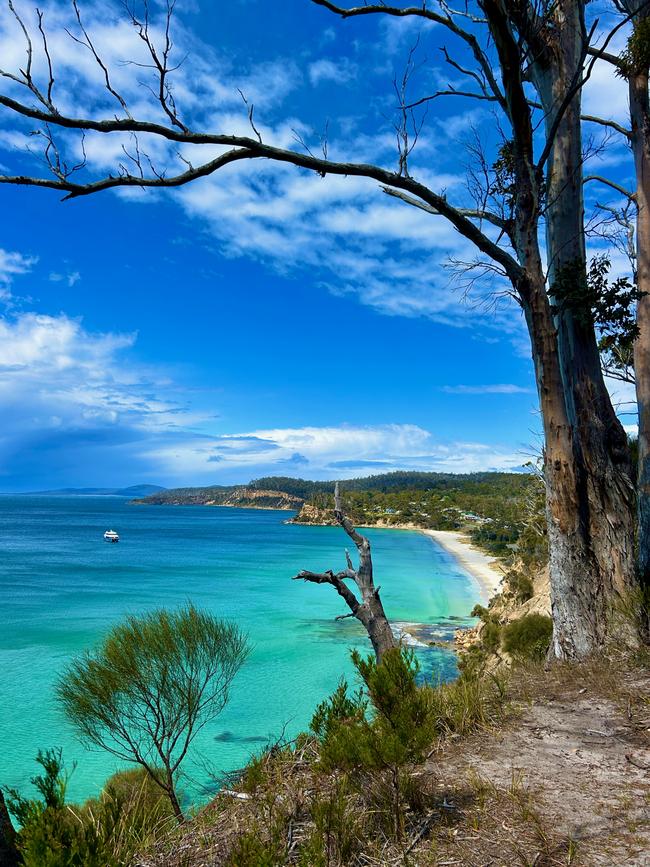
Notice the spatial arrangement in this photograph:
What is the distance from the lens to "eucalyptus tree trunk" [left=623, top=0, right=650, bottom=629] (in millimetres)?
5766

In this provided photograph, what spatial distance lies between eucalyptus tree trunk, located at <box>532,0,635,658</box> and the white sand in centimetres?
2865

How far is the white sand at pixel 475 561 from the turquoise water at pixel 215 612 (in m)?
1.33

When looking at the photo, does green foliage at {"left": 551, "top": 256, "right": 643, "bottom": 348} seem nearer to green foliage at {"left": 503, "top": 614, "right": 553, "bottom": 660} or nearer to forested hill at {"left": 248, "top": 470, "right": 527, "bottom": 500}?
green foliage at {"left": 503, "top": 614, "right": 553, "bottom": 660}

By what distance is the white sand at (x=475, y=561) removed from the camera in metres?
41.3

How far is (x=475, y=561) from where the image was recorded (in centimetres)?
5606

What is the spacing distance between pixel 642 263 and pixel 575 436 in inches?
105

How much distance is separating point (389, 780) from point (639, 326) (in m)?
6.00

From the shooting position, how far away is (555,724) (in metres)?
3.88

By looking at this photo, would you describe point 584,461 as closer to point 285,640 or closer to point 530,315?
point 530,315

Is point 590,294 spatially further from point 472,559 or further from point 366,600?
point 472,559

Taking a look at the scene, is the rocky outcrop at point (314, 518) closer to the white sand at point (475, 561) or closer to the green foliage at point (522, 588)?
the white sand at point (475, 561)

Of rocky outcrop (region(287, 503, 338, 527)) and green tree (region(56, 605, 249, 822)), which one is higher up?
green tree (region(56, 605, 249, 822))

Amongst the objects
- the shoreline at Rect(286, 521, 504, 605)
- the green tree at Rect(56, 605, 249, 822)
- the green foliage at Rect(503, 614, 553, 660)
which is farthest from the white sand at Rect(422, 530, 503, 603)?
the green tree at Rect(56, 605, 249, 822)

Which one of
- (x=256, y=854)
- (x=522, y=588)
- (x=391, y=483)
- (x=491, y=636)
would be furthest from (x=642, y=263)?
(x=391, y=483)
